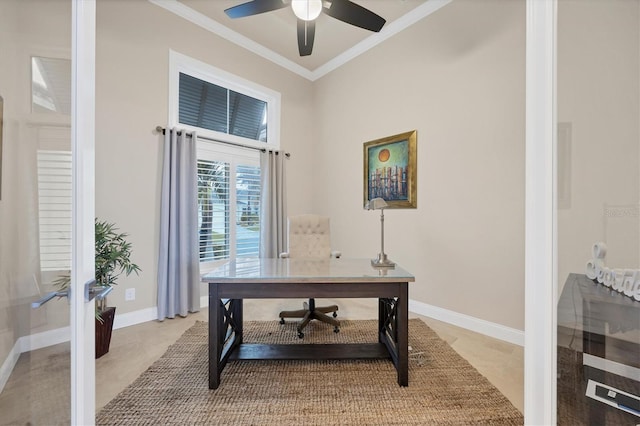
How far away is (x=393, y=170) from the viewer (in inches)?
130

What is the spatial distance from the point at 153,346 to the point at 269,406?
1325 mm

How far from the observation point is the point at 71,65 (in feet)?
2.99

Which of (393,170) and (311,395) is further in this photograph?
(393,170)

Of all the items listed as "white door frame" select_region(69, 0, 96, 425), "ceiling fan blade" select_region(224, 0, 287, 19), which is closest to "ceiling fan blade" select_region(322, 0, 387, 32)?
"ceiling fan blade" select_region(224, 0, 287, 19)

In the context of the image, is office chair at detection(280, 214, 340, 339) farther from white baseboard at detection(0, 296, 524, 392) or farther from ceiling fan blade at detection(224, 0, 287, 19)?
ceiling fan blade at detection(224, 0, 287, 19)

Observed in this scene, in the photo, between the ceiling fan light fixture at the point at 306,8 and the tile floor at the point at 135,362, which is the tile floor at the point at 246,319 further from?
the ceiling fan light fixture at the point at 306,8

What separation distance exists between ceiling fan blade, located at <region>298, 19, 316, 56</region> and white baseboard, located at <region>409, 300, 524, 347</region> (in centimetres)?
295

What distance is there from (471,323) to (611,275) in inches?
63.2

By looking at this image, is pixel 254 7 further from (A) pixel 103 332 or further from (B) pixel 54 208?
(A) pixel 103 332

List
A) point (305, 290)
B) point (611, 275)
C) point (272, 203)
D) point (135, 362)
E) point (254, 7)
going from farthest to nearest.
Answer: point (272, 203) → point (254, 7) → point (135, 362) → point (305, 290) → point (611, 275)

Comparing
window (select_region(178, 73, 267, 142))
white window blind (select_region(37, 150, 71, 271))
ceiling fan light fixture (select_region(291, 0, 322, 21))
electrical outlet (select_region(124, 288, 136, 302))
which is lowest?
electrical outlet (select_region(124, 288, 136, 302))

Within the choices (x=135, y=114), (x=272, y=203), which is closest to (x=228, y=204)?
(x=272, y=203)

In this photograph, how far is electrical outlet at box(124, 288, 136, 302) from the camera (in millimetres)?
2660

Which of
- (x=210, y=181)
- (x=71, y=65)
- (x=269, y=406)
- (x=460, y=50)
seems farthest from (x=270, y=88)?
(x=269, y=406)
